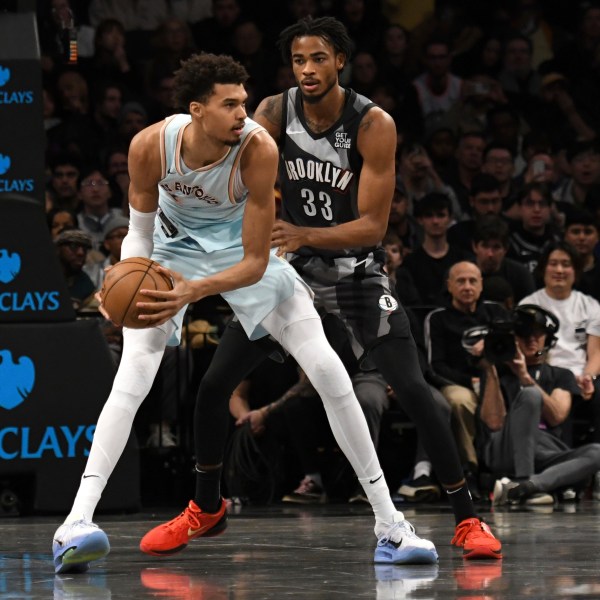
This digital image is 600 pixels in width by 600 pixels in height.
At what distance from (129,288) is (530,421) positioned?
403cm

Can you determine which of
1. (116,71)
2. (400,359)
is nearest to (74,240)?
(116,71)

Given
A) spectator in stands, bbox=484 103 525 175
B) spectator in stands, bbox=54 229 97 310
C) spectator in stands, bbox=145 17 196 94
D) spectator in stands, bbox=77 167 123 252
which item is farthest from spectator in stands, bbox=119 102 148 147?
spectator in stands, bbox=484 103 525 175

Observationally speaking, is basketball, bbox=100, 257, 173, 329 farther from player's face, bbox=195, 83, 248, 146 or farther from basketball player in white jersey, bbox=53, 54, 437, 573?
player's face, bbox=195, 83, 248, 146

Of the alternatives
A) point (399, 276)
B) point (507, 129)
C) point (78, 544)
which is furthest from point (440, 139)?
point (78, 544)

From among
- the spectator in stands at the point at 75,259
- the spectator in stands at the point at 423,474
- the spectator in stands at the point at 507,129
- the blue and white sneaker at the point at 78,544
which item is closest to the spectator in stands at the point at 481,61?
the spectator in stands at the point at 507,129

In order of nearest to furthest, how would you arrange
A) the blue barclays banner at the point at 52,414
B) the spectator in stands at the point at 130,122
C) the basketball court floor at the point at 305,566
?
the basketball court floor at the point at 305,566
the blue barclays banner at the point at 52,414
the spectator in stands at the point at 130,122

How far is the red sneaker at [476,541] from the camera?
16.5 feet

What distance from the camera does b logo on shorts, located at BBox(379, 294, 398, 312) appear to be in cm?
538

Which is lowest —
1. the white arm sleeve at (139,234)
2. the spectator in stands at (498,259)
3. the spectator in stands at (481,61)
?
the white arm sleeve at (139,234)

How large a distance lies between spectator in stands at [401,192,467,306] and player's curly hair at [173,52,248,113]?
4.50 meters

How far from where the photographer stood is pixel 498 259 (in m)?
9.24

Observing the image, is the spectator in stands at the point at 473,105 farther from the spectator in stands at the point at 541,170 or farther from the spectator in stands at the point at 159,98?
the spectator in stands at the point at 159,98

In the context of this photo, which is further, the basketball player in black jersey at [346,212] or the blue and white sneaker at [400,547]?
the basketball player in black jersey at [346,212]

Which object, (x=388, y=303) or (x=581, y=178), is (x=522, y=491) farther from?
(x=581, y=178)
